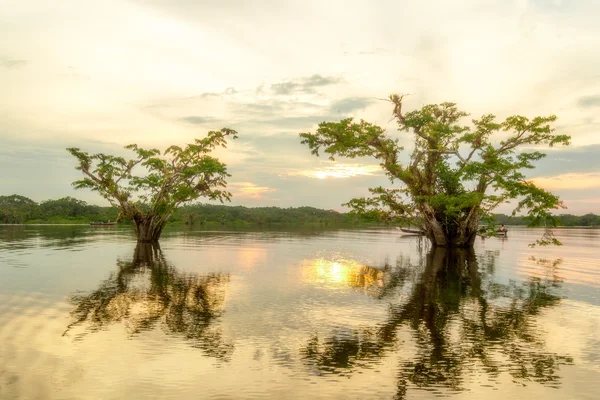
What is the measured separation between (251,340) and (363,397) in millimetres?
4065

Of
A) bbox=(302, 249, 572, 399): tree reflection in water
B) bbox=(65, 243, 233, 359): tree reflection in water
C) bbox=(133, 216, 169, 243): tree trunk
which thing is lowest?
bbox=(302, 249, 572, 399): tree reflection in water

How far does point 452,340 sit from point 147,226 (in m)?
40.7

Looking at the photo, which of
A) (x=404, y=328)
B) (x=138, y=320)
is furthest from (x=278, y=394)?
(x=138, y=320)

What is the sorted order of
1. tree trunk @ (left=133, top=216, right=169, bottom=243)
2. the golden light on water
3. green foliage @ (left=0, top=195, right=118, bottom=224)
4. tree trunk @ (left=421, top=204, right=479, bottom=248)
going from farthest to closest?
1. green foliage @ (left=0, top=195, right=118, bottom=224)
2. tree trunk @ (left=133, top=216, right=169, bottom=243)
3. tree trunk @ (left=421, top=204, right=479, bottom=248)
4. the golden light on water

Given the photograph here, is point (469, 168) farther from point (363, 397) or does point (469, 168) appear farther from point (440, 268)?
point (363, 397)

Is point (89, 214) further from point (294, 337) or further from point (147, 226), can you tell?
point (294, 337)

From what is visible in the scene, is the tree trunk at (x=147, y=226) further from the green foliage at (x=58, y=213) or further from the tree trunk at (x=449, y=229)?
the green foliage at (x=58, y=213)

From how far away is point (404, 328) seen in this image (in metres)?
12.4

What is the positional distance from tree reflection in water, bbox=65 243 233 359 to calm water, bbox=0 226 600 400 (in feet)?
0.19

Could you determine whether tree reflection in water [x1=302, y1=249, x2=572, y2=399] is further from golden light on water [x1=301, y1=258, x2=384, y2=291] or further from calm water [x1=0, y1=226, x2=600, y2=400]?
golden light on water [x1=301, y1=258, x2=384, y2=291]

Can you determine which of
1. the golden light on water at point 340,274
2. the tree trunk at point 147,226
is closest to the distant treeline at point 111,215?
the tree trunk at point 147,226

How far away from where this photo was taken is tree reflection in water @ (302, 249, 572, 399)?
9.00 m

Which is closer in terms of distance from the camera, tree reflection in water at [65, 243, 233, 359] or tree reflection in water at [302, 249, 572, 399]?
tree reflection in water at [302, 249, 572, 399]

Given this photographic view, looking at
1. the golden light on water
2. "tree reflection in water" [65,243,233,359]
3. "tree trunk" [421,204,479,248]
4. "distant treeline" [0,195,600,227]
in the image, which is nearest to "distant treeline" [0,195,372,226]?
"distant treeline" [0,195,600,227]
